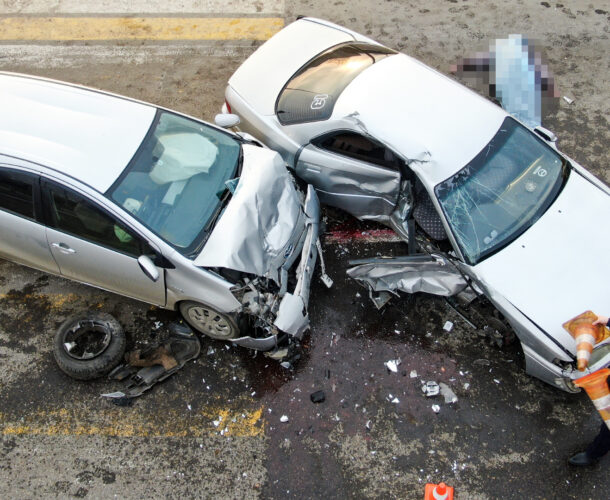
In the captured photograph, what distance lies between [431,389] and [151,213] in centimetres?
288

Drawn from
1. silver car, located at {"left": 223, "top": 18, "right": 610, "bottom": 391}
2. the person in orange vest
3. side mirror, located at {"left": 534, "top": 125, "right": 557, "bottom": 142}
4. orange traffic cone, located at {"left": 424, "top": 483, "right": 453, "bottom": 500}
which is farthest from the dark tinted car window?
orange traffic cone, located at {"left": 424, "top": 483, "right": 453, "bottom": 500}

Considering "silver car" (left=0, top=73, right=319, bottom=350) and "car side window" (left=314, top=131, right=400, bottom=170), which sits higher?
"car side window" (left=314, top=131, right=400, bottom=170)

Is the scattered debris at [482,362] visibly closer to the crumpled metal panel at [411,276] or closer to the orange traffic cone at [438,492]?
the crumpled metal panel at [411,276]

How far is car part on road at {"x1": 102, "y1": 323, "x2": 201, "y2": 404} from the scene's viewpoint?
461 centimetres

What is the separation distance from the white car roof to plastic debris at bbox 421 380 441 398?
180 centimetres

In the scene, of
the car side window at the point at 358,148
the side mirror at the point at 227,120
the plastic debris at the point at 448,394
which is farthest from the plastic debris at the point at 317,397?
the side mirror at the point at 227,120

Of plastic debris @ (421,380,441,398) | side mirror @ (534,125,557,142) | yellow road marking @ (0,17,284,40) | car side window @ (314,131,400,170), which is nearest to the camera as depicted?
plastic debris @ (421,380,441,398)

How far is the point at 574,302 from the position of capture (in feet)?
13.8

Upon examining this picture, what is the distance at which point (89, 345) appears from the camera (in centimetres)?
486

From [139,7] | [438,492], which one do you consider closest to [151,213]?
[438,492]

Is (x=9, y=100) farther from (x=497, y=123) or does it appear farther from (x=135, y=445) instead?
(x=497, y=123)

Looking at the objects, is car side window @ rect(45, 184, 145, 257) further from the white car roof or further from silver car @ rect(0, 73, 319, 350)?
the white car roof

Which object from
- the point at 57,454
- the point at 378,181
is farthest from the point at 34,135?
the point at 378,181

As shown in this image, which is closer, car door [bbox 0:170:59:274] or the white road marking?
car door [bbox 0:170:59:274]
